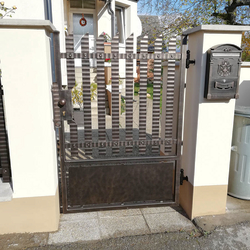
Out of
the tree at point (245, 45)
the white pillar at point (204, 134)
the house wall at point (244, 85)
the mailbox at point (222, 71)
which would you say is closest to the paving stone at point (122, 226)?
the white pillar at point (204, 134)

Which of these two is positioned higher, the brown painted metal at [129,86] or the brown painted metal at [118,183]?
the brown painted metal at [129,86]

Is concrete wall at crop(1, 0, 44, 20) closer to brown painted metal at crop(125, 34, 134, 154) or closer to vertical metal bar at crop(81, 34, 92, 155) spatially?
vertical metal bar at crop(81, 34, 92, 155)

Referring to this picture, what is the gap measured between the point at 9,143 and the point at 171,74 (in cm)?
184

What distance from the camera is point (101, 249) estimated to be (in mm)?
2523

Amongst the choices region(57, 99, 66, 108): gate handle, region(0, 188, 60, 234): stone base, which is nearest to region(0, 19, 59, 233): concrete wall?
region(0, 188, 60, 234): stone base

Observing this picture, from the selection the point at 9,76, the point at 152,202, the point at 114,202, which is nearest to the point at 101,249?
the point at 114,202

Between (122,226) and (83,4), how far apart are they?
367 inches

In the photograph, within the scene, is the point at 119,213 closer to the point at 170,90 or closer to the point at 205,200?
the point at 205,200

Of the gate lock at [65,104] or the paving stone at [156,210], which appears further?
the paving stone at [156,210]

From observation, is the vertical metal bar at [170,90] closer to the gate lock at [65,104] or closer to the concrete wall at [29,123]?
the gate lock at [65,104]

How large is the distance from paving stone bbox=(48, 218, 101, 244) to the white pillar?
1160 millimetres

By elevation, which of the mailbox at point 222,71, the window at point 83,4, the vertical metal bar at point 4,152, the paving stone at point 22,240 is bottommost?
the paving stone at point 22,240

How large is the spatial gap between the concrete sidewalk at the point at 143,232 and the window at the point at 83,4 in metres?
9.01

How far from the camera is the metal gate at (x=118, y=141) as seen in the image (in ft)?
8.71
